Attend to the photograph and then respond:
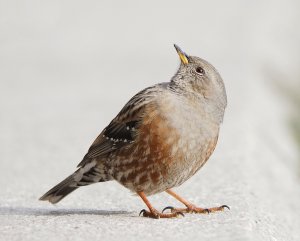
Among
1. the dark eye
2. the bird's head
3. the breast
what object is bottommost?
the breast

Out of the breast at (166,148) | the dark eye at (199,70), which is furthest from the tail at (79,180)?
the dark eye at (199,70)

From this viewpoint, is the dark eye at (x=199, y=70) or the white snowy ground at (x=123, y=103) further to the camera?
the dark eye at (x=199, y=70)

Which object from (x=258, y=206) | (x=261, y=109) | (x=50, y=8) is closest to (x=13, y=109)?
(x=261, y=109)

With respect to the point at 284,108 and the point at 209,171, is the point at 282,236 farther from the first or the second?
the point at 284,108

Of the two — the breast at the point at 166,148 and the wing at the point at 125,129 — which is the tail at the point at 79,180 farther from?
the breast at the point at 166,148

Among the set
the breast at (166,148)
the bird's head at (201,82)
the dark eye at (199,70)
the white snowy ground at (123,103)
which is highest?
the dark eye at (199,70)

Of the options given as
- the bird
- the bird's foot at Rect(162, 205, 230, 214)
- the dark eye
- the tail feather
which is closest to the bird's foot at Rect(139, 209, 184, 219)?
the bird

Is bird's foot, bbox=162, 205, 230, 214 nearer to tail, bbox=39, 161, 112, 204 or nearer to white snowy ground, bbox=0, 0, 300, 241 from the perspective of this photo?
white snowy ground, bbox=0, 0, 300, 241
